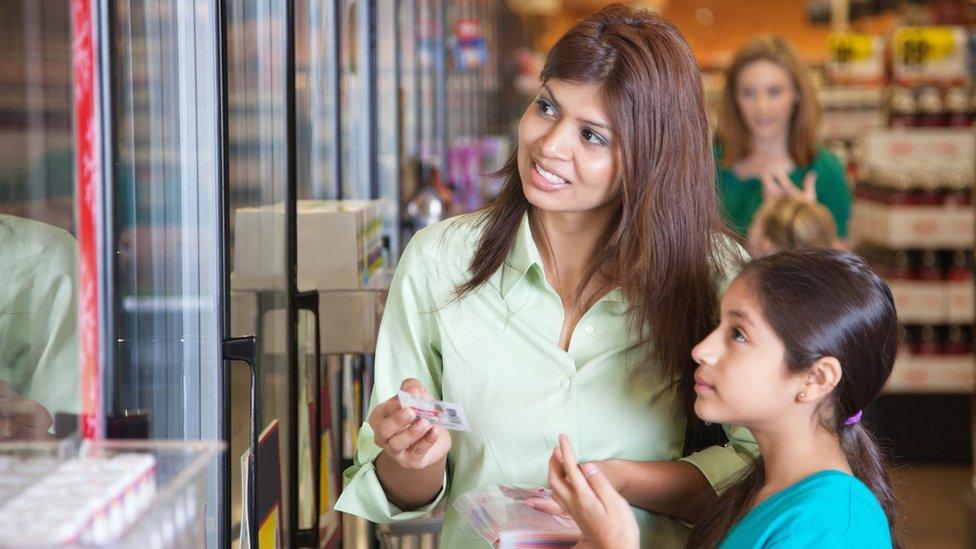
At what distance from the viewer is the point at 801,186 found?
423 cm

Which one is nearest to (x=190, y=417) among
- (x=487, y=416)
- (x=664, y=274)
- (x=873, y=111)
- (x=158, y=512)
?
(x=487, y=416)

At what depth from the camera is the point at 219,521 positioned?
5.48ft

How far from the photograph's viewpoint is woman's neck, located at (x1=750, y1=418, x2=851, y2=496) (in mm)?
1669

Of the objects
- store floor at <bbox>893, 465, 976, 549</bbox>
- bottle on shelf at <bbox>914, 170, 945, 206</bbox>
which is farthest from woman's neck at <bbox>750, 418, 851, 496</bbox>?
bottle on shelf at <bbox>914, 170, 945, 206</bbox>

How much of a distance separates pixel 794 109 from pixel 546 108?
2.70 metres

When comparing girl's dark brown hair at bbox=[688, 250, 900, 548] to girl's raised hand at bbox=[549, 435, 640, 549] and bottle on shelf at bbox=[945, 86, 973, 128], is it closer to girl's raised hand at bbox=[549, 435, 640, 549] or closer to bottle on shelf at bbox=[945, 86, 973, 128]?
girl's raised hand at bbox=[549, 435, 640, 549]

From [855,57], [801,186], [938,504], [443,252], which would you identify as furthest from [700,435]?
[855,57]

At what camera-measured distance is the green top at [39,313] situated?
3.51 feet

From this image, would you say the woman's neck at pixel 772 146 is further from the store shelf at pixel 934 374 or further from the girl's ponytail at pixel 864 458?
the store shelf at pixel 934 374

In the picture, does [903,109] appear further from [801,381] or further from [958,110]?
[801,381]

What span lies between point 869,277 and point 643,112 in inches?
15.3

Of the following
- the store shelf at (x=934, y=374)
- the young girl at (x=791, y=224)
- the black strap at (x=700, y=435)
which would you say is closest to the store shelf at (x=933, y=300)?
the store shelf at (x=934, y=374)

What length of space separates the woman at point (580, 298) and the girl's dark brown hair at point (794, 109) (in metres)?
2.49

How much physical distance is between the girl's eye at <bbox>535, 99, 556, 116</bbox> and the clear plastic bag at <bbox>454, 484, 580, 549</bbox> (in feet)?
1.77
